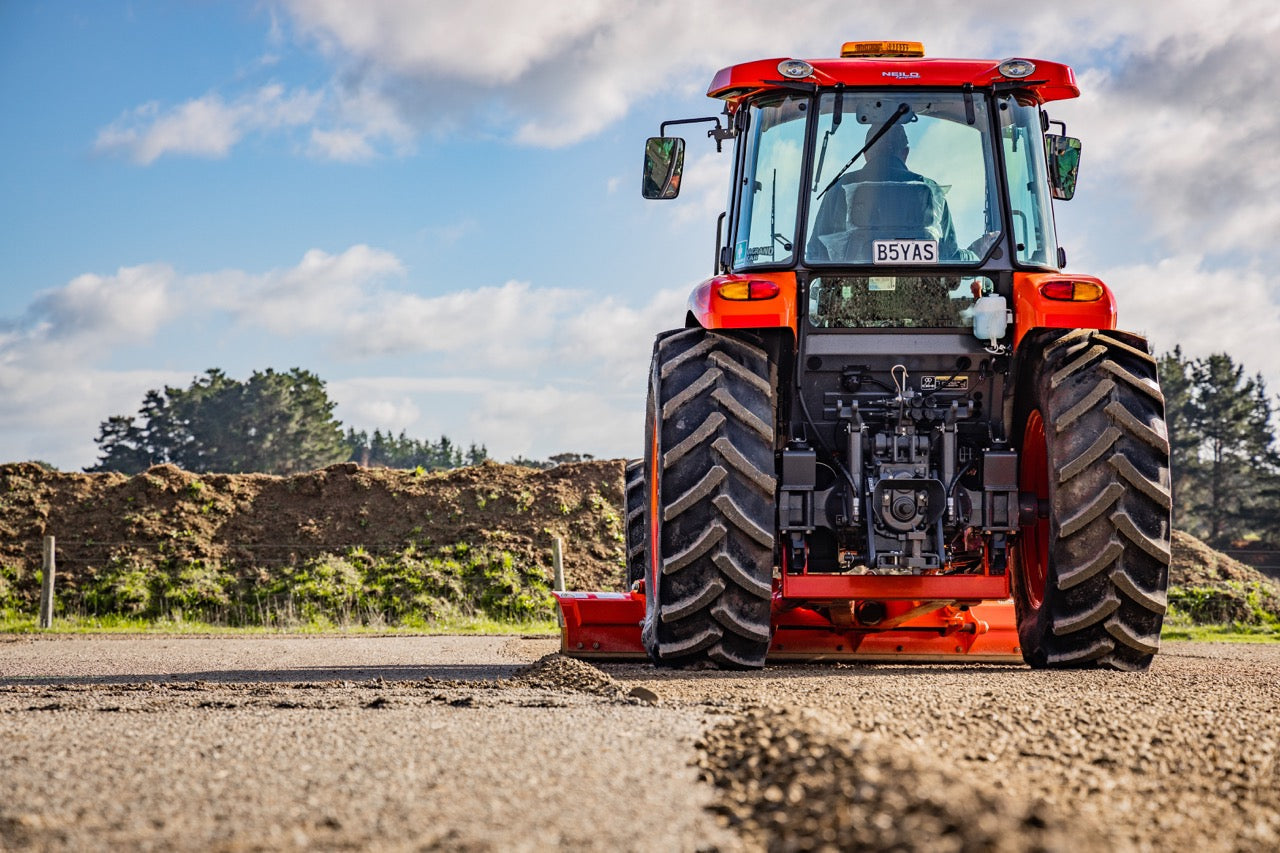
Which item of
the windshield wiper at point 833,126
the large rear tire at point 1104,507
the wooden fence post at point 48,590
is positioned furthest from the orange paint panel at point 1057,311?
the wooden fence post at point 48,590

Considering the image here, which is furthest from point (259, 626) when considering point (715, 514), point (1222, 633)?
point (715, 514)

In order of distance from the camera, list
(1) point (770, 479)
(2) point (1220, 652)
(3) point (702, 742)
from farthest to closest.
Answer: (2) point (1220, 652)
(1) point (770, 479)
(3) point (702, 742)

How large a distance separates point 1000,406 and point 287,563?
1517cm

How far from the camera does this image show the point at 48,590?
16.7 m

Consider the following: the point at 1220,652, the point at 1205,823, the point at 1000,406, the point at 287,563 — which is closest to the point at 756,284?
the point at 1000,406

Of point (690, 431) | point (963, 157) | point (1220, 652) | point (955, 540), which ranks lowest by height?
point (1220, 652)

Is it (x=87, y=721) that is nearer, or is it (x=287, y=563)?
(x=87, y=721)

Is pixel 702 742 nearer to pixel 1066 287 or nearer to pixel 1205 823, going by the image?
pixel 1205 823

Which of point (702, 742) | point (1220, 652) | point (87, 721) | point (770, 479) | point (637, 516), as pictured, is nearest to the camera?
point (702, 742)

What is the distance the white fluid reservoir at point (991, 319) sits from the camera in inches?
Answer: 277

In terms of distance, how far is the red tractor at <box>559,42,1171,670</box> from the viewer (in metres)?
6.78

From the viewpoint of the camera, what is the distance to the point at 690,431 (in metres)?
6.74

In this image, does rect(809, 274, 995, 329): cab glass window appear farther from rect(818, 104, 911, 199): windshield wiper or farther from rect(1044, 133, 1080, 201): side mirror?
rect(1044, 133, 1080, 201): side mirror

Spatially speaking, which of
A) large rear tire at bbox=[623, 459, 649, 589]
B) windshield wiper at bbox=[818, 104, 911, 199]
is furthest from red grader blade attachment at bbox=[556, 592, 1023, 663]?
windshield wiper at bbox=[818, 104, 911, 199]
